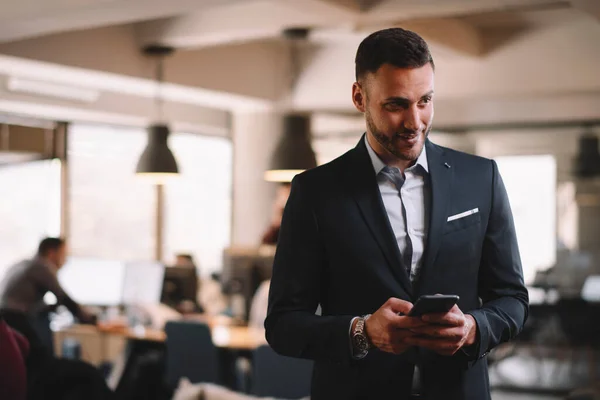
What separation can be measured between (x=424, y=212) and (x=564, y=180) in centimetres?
919

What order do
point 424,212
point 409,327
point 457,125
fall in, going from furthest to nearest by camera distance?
point 457,125
point 424,212
point 409,327

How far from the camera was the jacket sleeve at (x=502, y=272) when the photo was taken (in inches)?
59.8

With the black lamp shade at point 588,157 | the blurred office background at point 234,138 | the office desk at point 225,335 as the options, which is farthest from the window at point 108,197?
the black lamp shade at point 588,157

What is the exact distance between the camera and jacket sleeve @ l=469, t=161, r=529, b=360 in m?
1.52

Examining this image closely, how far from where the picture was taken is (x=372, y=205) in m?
1.52

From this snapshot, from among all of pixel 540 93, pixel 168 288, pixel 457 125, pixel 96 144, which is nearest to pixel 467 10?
pixel 540 93

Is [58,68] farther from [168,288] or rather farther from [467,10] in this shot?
[467,10]

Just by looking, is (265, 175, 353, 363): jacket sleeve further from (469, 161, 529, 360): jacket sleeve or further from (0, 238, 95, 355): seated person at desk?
(0, 238, 95, 355): seated person at desk

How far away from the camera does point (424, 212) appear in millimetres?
1543

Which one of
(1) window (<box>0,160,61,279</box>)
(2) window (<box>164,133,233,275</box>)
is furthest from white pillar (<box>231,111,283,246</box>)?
(1) window (<box>0,160,61,279</box>)

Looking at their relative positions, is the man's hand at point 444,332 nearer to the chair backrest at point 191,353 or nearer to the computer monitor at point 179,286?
the chair backrest at point 191,353

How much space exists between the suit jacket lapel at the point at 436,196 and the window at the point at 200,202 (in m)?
9.85

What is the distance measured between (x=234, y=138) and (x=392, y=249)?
8503 mm

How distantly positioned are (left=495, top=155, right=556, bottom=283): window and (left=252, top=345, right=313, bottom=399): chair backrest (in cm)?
634
